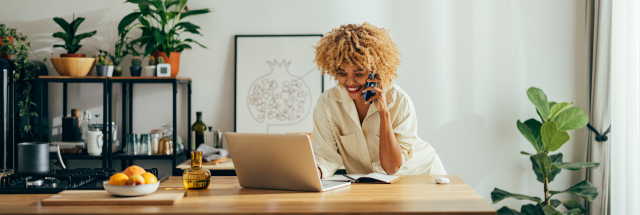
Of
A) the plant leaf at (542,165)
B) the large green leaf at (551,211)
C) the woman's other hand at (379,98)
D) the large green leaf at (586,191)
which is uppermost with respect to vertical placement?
the woman's other hand at (379,98)

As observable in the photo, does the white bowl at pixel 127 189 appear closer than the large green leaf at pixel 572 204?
Yes

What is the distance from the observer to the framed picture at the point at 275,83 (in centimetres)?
332

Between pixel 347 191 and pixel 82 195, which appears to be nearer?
pixel 82 195

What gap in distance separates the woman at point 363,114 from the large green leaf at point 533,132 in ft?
3.41

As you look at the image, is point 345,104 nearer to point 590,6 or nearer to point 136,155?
point 136,155

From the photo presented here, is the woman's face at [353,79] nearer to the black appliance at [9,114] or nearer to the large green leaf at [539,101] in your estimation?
the large green leaf at [539,101]

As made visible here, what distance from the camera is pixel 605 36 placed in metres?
2.95

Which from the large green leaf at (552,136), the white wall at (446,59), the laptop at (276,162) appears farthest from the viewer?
the white wall at (446,59)

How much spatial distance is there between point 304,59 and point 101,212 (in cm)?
225

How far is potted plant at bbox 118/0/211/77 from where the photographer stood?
304cm

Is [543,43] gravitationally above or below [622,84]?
above

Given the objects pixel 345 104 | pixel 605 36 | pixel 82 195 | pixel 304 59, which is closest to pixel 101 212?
pixel 82 195

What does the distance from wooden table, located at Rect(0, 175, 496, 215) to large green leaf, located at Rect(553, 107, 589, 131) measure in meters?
1.64

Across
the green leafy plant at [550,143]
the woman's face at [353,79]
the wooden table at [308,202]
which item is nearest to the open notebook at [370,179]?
the wooden table at [308,202]
